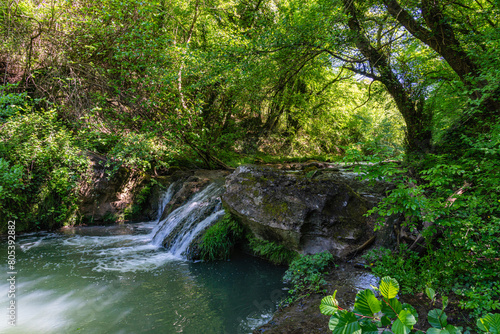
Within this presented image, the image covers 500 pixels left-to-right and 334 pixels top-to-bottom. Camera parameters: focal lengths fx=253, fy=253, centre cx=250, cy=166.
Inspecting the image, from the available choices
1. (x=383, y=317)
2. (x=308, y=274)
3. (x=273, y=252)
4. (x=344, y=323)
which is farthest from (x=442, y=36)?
(x=344, y=323)

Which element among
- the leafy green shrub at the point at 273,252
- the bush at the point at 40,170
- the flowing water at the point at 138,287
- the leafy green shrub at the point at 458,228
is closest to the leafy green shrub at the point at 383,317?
the leafy green shrub at the point at 458,228

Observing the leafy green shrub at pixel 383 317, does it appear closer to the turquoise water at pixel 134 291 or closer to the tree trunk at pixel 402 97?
the turquoise water at pixel 134 291

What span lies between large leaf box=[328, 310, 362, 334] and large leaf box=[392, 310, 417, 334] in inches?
5.0

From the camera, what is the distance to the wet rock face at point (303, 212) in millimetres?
5242

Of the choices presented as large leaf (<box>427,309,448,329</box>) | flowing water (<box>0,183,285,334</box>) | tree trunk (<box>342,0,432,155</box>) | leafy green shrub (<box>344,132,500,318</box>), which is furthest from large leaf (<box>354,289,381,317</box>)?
tree trunk (<box>342,0,432,155</box>)

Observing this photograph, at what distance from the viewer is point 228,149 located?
13922mm

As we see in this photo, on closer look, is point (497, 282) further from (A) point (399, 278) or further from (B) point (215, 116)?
(B) point (215, 116)

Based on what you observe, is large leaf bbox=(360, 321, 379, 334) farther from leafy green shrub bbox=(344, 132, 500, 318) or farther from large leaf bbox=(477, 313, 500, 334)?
leafy green shrub bbox=(344, 132, 500, 318)

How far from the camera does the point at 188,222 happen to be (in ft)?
24.1

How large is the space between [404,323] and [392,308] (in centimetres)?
8

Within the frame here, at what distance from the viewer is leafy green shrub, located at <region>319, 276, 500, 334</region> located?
776 millimetres

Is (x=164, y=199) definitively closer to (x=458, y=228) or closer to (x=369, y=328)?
(x=458, y=228)

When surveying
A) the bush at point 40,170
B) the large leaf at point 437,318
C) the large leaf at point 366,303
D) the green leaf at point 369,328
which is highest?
→ the bush at point 40,170

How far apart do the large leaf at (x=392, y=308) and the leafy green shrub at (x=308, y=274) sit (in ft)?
11.0
